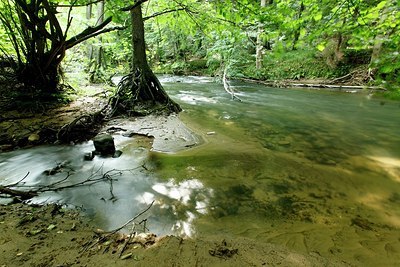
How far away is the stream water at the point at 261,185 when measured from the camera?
3.05m

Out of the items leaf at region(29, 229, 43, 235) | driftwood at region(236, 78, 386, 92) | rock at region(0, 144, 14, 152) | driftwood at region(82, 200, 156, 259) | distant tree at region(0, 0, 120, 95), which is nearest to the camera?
driftwood at region(82, 200, 156, 259)

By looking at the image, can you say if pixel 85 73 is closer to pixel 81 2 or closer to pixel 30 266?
pixel 81 2

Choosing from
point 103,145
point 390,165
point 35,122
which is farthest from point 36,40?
point 390,165

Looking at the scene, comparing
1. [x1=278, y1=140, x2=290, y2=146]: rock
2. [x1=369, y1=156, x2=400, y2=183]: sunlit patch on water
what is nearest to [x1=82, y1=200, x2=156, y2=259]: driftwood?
[x1=278, y1=140, x2=290, y2=146]: rock

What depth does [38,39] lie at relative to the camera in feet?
23.7

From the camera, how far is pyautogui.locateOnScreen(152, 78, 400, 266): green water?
2984 mm

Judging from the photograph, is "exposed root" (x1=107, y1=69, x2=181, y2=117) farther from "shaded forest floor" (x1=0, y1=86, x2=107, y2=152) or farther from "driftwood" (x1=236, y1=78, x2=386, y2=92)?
"driftwood" (x1=236, y1=78, x2=386, y2=92)

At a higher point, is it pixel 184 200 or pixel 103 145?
pixel 103 145

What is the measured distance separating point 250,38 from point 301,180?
424 cm

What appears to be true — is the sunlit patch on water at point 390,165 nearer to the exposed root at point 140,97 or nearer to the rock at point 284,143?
→ the rock at point 284,143

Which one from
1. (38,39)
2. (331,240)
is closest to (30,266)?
(331,240)

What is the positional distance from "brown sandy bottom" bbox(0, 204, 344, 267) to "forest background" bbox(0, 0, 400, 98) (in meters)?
1.96

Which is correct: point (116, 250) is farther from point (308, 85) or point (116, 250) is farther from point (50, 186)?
point (308, 85)

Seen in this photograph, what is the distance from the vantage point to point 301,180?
14.2 feet
